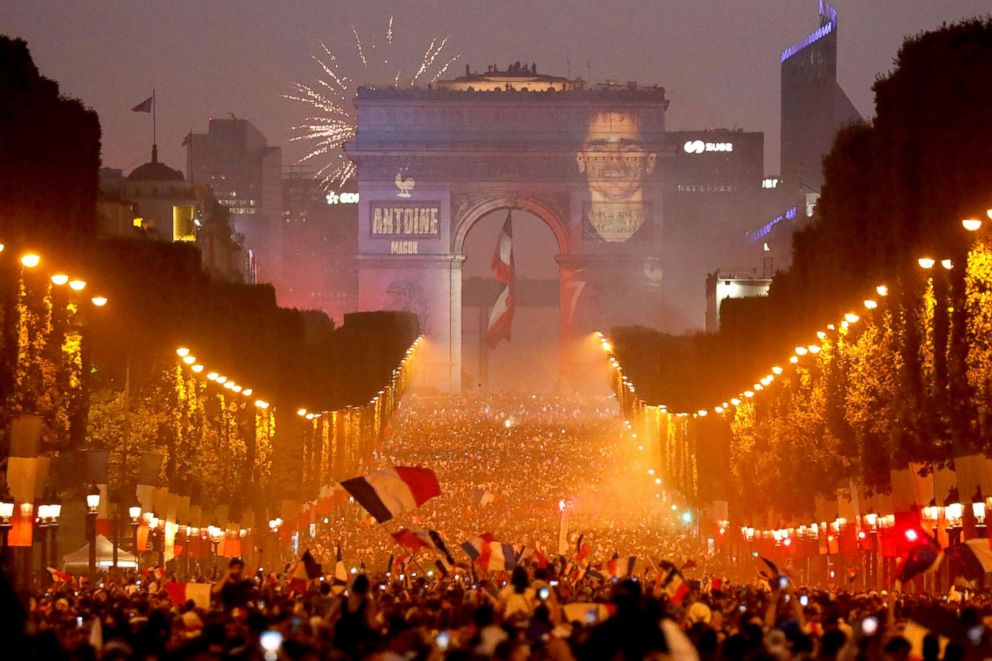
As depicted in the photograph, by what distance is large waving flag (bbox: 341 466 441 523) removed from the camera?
26.7 metres

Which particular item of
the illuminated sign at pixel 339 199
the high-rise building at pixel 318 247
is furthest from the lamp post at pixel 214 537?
the illuminated sign at pixel 339 199

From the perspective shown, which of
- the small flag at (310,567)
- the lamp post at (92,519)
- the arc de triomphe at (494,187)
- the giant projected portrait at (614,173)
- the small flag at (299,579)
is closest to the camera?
the small flag at (310,567)

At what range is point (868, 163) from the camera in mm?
50375

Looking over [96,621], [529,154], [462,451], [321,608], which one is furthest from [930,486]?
[529,154]

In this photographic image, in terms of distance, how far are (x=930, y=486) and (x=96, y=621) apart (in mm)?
25955

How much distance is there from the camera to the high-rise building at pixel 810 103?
177000mm

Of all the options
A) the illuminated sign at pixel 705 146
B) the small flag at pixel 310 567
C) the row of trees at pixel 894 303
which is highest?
the illuminated sign at pixel 705 146

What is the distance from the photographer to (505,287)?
477 feet

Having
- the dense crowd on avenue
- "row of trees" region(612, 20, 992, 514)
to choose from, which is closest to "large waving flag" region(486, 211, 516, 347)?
"row of trees" region(612, 20, 992, 514)

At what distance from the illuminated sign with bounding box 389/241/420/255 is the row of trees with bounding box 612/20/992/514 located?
70.0 meters

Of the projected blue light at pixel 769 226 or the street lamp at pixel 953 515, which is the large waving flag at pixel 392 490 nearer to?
the street lamp at pixel 953 515

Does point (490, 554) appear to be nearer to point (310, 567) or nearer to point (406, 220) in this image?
point (310, 567)

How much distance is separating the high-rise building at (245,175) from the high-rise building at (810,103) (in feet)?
123

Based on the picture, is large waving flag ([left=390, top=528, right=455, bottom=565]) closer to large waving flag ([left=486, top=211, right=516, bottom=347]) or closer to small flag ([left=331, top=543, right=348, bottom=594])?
small flag ([left=331, top=543, right=348, bottom=594])
